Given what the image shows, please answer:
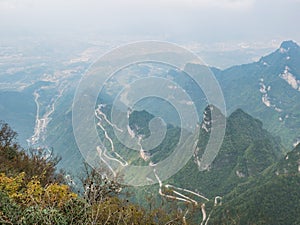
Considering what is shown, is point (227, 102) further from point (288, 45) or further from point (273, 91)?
point (288, 45)

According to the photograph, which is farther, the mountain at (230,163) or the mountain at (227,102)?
the mountain at (227,102)

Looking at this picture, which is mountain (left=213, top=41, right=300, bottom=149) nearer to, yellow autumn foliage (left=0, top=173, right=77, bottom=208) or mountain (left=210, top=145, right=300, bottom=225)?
mountain (left=210, top=145, right=300, bottom=225)

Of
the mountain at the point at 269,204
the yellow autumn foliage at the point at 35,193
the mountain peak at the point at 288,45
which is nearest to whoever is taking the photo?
the yellow autumn foliage at the point at 35,193

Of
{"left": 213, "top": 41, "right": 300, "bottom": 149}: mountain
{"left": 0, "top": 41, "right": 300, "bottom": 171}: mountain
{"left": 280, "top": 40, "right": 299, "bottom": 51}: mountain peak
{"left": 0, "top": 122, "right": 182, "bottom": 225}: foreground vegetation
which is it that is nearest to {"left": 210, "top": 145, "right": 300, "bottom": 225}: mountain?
{"left": 0, "top": 122, "right": 182, "bottom": 225}: foreground vegetation

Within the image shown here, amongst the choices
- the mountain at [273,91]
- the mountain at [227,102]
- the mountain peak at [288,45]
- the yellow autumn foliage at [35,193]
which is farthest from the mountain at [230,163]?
the mountain peak at [288,45]

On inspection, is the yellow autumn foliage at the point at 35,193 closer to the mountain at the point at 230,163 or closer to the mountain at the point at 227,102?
the mountain at the point at 230,163

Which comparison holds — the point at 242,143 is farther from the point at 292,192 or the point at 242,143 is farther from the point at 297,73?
the point at 297,73

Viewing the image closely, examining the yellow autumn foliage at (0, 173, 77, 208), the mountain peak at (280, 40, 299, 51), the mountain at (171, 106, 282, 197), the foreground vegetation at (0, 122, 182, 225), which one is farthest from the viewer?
the mountain peak at (280, 40, 299, 51)

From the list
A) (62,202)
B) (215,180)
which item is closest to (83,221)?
(62,202)
